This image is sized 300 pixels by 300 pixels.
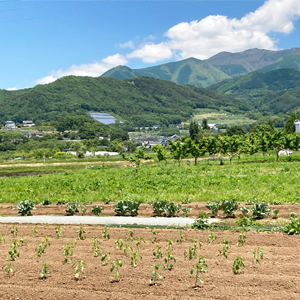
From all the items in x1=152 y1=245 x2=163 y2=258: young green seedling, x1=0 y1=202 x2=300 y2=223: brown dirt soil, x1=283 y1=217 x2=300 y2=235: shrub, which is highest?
x1=283 y1=217 x2=300 y2=235: shrub

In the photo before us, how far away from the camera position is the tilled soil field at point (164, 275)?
22.4 feet

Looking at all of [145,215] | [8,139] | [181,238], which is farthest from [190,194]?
[8,139]

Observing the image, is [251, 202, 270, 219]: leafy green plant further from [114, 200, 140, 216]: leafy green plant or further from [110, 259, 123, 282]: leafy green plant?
[110, 259, 123, 282]: leafy green plant

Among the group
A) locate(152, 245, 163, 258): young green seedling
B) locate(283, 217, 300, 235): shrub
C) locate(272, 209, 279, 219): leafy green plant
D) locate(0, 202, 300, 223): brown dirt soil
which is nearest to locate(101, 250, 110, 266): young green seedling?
locate(152, 245, 163, 258): young green seedling

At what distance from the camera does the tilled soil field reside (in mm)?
6812

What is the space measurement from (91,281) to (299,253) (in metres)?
4.86

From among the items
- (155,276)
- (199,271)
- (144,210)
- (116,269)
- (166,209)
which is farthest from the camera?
(144,210)

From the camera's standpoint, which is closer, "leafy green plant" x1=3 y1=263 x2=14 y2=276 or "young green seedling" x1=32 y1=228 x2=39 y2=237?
"leafy green plant" x1=3 y1=263 x2=14 y2=276

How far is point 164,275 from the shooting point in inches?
298

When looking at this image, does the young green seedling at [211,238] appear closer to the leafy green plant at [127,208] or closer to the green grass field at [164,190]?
the leafy green plant at [127,208]

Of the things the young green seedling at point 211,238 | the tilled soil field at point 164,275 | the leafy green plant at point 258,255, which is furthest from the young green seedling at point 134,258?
the leafy green plant at point 258,255

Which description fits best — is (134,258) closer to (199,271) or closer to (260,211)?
(199,271)

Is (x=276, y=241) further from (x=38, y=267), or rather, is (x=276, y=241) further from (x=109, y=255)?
(x=38, y=267)

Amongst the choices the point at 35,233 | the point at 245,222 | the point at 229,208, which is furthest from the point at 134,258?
the point at 229,208
